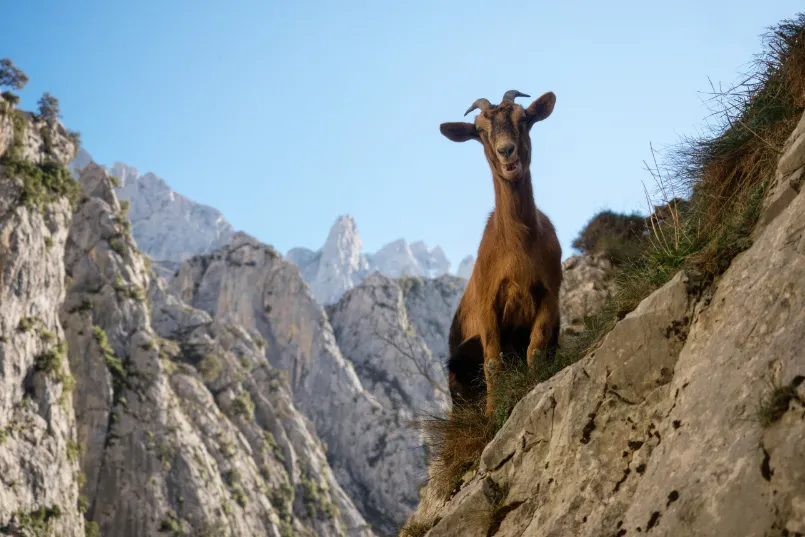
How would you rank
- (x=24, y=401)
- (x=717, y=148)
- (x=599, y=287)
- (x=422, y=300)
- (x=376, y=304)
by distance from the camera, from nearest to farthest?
(x=717, y=148) → (x=599, y=287) → (x=24, y=401) → (x=376, y=304) → (x=422, y=300)

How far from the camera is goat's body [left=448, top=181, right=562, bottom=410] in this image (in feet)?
21.2

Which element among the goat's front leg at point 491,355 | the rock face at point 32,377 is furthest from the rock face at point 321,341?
the goat's front leg at point 491,355

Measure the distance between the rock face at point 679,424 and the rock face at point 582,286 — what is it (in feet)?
20.6

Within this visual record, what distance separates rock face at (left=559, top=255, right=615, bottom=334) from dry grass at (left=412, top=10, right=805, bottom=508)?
513 cm

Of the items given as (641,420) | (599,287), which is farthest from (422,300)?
(641,420)

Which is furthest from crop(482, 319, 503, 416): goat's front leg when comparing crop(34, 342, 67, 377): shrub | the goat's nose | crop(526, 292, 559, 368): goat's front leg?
crop(34, 342, 67, 377): shrub

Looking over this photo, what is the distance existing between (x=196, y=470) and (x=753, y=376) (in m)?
51.0

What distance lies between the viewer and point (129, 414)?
1967 inches

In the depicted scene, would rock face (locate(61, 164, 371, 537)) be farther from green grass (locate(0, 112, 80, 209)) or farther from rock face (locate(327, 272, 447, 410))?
rock face (locate(327, 272, 447, 410))

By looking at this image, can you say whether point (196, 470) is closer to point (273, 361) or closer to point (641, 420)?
point (273, 361)

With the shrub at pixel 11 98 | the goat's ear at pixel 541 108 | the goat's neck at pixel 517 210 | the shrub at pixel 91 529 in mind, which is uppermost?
the shrub at pixel 11 98

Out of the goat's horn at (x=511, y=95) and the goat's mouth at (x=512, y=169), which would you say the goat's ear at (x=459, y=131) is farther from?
the goat's mouth at (x=512, y=169)

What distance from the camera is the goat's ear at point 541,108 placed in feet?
22.6

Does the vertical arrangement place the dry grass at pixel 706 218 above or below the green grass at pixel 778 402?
above
